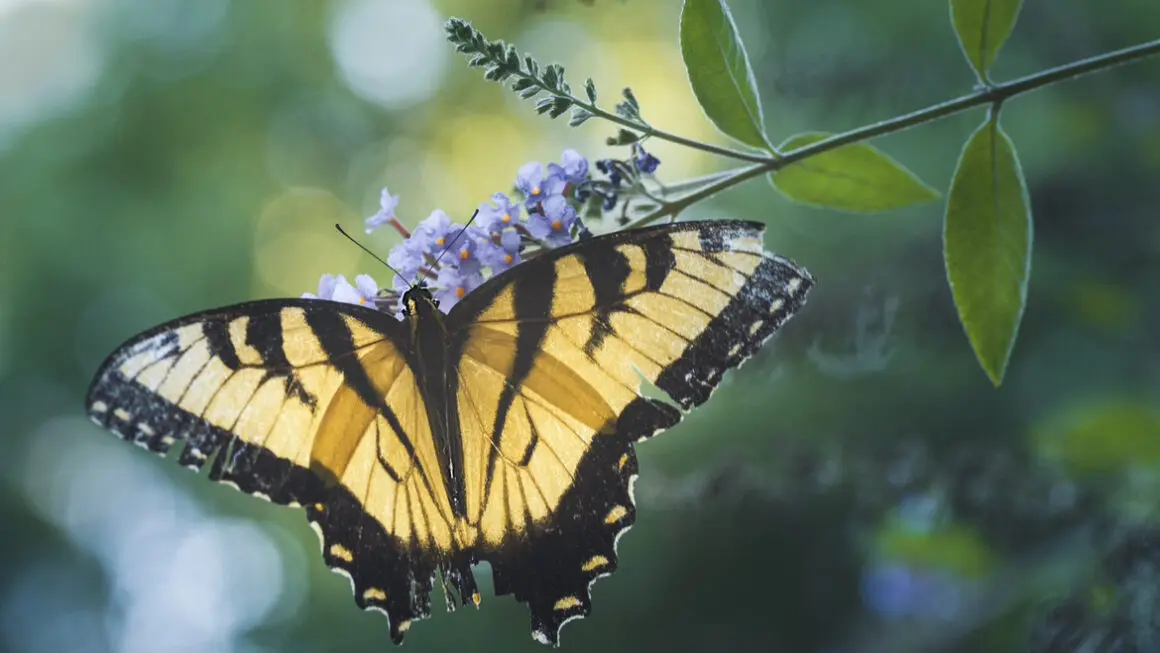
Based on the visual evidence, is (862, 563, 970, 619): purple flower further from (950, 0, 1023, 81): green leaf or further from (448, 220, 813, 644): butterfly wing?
(950, 0, 1023, 81): green leaf

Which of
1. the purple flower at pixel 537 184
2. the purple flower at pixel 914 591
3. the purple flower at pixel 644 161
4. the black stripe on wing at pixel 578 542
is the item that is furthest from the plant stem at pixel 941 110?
the purple flower at pixel 914 591

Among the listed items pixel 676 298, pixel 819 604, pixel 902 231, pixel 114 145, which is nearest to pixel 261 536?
pixel 114 145

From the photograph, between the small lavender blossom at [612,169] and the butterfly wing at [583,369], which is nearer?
the butterfly wing at [583,369]

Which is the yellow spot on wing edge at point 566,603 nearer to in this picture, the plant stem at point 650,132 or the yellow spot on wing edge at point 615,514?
the yellow spot on wing edge at point 615,514

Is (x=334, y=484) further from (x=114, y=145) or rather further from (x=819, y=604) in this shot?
(x=114, y=145)

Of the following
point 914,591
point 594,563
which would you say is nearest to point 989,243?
point 594,563

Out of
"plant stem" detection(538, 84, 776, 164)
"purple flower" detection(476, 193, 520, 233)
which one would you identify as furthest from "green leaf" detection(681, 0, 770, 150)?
"purple flower" detection(476, 193, 520, 233)
